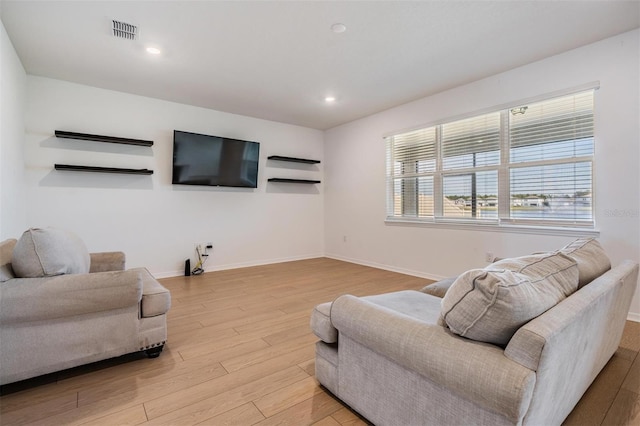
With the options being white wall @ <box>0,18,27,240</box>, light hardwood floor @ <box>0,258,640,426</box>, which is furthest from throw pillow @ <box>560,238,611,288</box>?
white wall @ <box>0,18,27,240</box>

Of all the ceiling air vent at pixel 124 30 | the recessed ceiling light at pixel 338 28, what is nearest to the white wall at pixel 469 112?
the recessed ceiling light at pixel 338 28

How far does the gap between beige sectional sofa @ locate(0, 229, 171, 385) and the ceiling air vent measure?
183 cm

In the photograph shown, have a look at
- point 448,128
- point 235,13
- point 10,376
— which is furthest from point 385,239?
point 10,376

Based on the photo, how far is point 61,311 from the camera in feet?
5.60

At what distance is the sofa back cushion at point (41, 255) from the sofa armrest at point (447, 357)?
5.82 feet

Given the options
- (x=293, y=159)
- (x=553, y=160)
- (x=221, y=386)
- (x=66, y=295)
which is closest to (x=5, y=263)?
(x=66, y=295)

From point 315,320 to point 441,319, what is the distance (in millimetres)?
718

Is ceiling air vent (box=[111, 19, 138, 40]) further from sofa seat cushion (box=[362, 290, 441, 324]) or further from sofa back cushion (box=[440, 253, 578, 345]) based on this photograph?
sofa back cushion (box=[440, 253, 578, 345])

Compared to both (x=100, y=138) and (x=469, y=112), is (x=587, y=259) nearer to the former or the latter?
(x=469, y=112)

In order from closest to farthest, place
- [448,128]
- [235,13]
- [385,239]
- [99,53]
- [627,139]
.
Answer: [235,13] → [627,139] → [99,53] → [448,128] → [385,239]

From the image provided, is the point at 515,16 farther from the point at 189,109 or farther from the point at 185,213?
the point at 185,213

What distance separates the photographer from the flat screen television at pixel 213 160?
443 cm

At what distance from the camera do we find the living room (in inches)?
110

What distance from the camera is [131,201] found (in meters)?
4.18
